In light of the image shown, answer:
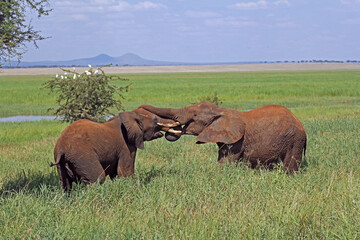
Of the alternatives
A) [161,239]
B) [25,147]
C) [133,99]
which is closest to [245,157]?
[161,239]

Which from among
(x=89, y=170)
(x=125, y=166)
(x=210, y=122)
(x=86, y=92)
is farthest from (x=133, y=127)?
(x=86, y=92)

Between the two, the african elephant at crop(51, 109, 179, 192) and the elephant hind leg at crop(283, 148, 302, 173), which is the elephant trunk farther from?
the elephant hind leg at crop(283, 148, 302, 173)

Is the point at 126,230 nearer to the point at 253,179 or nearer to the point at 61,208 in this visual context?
the point at 61,208

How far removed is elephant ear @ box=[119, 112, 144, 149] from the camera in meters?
6.45

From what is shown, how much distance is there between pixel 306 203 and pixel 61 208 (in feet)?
9.10

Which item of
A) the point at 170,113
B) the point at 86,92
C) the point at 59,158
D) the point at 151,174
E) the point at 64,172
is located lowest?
the point at 151,174

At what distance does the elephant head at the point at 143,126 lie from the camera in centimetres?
647

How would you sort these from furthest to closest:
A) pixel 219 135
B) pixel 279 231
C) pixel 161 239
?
pixel 219 135, pixel 279 231, pixel 161 239

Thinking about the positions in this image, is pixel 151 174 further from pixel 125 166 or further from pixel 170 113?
pixel 170 113

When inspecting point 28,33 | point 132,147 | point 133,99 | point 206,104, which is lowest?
point 133,99

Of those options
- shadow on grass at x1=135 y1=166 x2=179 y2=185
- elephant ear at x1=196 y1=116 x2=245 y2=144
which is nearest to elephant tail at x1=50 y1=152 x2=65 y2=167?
shadow on grass at x1=135 y1=166 x2=179 y2=185

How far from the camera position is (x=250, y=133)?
7.19 m

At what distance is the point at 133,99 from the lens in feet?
115

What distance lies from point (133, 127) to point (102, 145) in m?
0.59
